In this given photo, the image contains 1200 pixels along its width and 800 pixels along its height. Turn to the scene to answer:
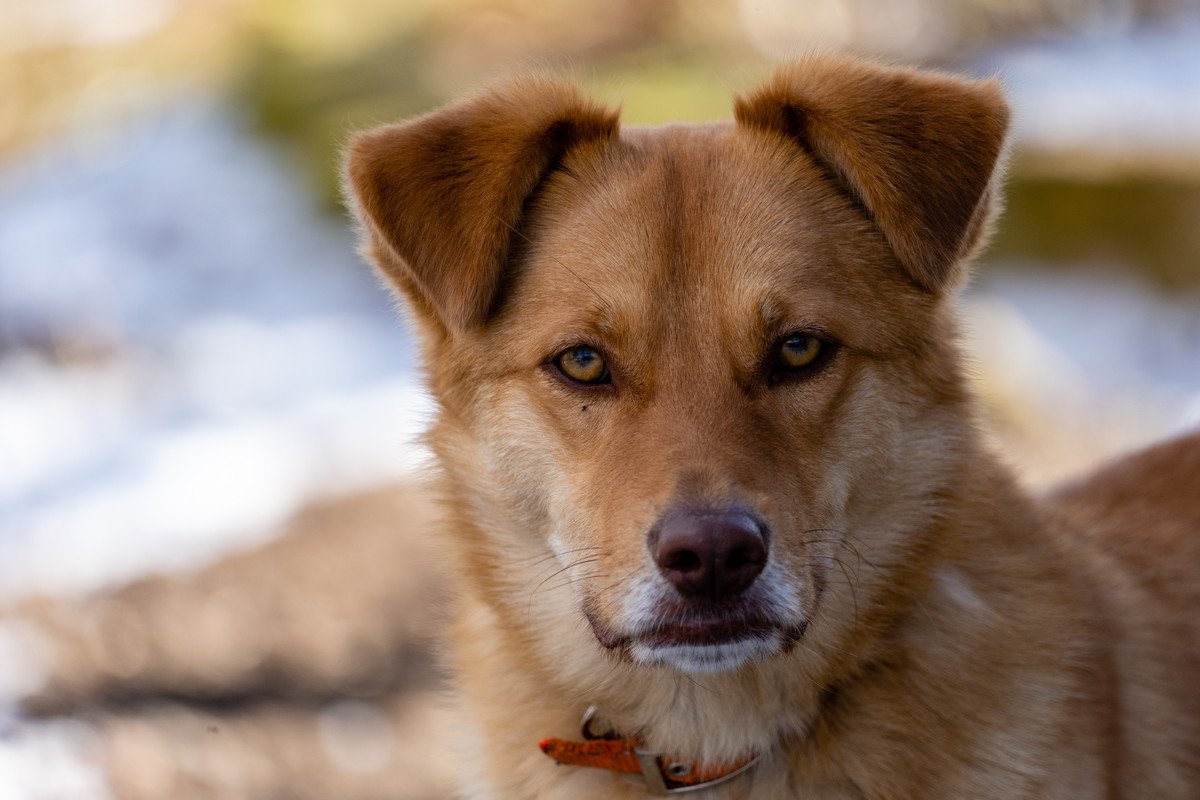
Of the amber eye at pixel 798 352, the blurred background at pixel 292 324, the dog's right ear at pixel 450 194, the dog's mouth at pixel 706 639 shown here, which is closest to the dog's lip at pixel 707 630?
the dog's mouth at pixel 706 639

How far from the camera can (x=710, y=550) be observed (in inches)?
98.6

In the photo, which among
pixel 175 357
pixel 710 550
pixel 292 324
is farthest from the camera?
pixel 292 324

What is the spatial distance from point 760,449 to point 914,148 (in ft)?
2.62

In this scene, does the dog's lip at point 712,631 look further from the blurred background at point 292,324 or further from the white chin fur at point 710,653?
the blurred background at point 292,324

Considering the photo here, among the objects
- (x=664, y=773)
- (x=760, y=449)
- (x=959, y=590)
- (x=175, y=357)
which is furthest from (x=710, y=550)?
(x=175, y=357)

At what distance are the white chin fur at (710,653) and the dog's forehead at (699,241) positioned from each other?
2.23ft

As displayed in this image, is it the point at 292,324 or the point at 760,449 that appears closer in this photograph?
the point at 760,449

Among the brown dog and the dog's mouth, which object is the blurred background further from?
the dog's mouth

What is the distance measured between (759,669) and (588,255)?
3.36 feet

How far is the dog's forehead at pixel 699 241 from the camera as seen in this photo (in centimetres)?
287

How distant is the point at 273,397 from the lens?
7.82 m

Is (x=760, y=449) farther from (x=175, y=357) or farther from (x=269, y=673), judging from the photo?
(x=175, y=357)

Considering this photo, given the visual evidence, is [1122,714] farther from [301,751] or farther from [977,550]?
[301,751]

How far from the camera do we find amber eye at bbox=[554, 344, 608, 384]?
115 inches
